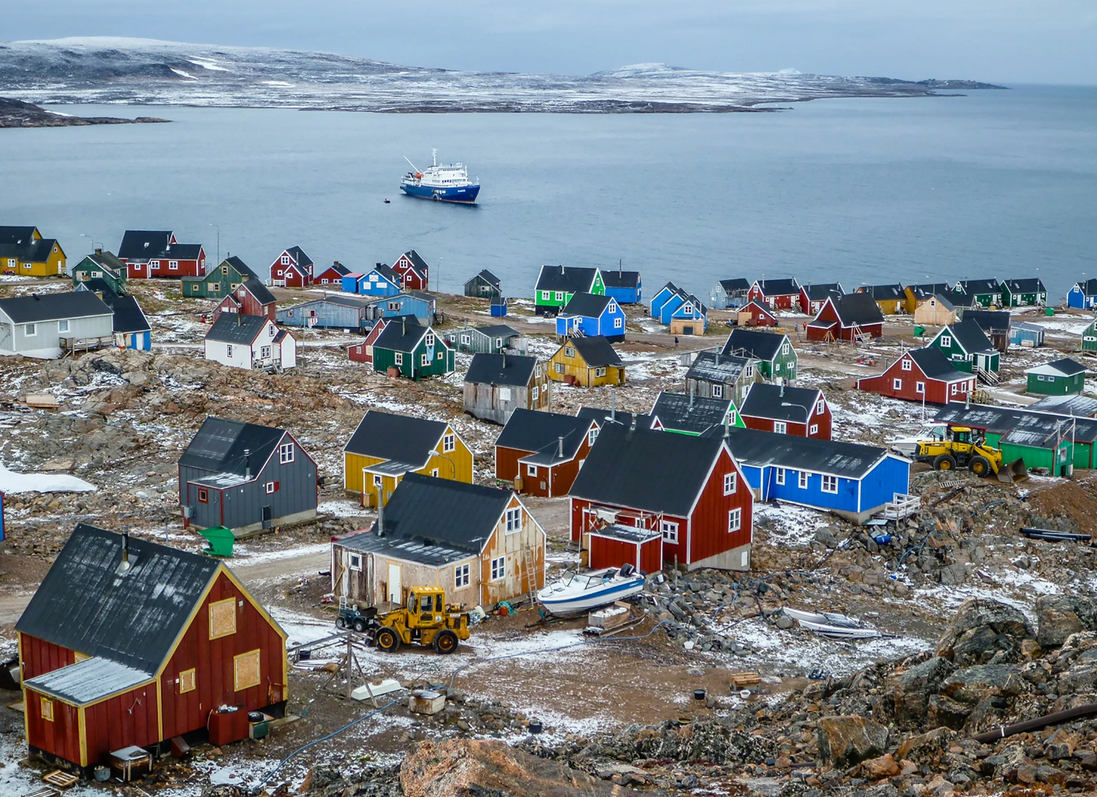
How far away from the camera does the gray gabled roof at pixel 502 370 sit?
62531 mm

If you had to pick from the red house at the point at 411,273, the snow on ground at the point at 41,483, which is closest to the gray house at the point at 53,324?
the snow on ground at the point at 41,483

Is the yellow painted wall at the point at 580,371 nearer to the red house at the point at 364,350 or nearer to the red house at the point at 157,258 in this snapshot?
the red house at the point at 364,350

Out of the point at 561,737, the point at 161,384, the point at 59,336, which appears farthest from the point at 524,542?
the point at 59,336

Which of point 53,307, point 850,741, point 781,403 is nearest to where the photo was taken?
point 850,741

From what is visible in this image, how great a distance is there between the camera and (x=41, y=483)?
49688 millimetres

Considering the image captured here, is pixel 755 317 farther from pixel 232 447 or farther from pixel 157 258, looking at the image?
pixel 232 447

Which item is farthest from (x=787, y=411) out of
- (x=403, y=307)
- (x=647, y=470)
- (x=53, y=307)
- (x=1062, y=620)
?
(x=53, y=307)

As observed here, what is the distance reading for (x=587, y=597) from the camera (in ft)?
117

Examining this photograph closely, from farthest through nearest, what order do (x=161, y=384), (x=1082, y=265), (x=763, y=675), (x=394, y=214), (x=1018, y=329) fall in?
(x=394, y=214) < (x=1082, y=265) < (x=1018, y=329) < (x=161, y=384) < (x=763, y=675)

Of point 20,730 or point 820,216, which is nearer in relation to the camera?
point 20,730

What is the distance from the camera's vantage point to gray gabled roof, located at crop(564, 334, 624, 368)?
73.0 m

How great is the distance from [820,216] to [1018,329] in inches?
Answer: 4234

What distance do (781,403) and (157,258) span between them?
6537 cm

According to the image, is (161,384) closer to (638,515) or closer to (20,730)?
(638,515)
